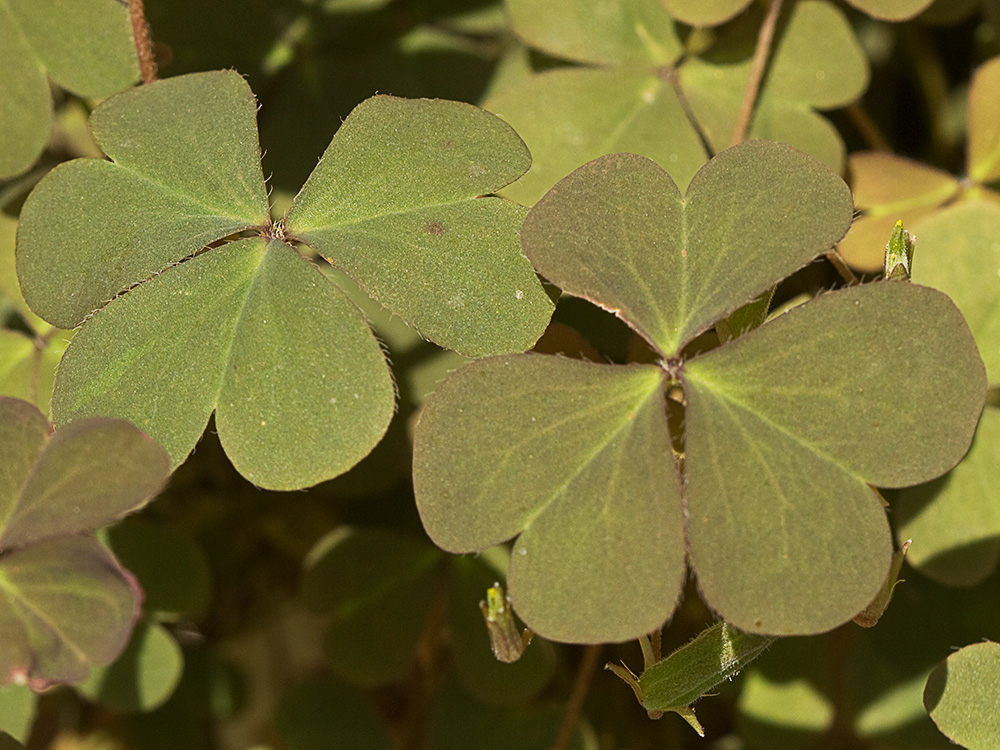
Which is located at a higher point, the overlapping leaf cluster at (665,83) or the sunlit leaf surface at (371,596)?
the overlapping leaf cluster at (665,83)

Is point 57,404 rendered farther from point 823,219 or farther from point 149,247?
point 823,219

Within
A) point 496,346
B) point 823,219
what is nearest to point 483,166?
point 496,346

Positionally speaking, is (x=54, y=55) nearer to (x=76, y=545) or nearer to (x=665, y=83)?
(x=76, y=545)

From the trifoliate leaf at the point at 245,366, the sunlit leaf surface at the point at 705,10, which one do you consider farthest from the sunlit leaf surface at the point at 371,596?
the sunlit leaf surface at the point at 705,10

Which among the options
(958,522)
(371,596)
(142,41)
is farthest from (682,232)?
(371,596)

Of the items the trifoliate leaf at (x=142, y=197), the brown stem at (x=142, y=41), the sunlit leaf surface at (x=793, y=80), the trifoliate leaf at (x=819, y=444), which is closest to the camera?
the trifoliate leaf at (x=819, y=444)

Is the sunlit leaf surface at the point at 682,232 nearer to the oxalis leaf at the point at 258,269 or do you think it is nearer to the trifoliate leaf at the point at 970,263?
the oxalis leaf at the point at 258,269
